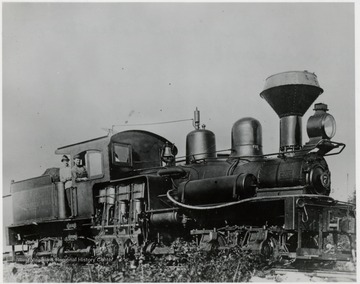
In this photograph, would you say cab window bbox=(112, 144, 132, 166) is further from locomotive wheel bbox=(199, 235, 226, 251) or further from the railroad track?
the railroad track

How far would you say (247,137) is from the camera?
9.93 m

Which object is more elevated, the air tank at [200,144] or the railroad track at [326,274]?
the air tank at [200,144]

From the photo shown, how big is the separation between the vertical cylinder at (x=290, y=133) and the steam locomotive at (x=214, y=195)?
2cm

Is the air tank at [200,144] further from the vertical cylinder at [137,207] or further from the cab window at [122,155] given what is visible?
the vertical cylinder at [137,207]

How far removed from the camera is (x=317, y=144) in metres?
8.84

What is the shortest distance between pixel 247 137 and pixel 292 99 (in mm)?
1161

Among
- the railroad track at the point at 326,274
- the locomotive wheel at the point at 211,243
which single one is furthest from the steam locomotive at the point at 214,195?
the railroad track at the point at 326,274

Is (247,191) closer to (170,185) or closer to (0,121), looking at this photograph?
(170,185)

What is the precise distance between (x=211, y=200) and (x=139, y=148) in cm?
323

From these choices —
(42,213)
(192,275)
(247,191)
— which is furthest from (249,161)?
(42,213)

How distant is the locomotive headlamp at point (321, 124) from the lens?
29.1 ft

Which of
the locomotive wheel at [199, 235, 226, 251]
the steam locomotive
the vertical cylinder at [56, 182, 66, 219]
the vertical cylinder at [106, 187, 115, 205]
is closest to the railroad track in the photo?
the steam locomotive

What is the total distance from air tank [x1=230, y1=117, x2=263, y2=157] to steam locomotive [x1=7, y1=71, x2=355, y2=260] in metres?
0.02

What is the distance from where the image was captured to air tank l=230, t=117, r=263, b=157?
Answer: 32.6ft
